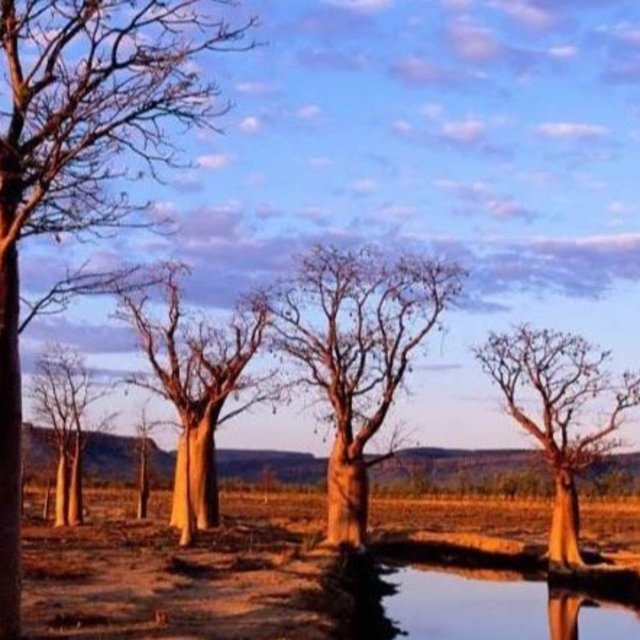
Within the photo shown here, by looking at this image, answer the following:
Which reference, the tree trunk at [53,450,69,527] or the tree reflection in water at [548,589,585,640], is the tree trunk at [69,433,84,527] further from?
the tree reflection in water at [548,589,585,640]

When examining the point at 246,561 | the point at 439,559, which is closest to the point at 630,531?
the point at 439,559

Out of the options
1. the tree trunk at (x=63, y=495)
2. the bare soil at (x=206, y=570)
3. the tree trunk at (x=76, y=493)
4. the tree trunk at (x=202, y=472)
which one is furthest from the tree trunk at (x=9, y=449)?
the tree trunk at (x=202, y=472)

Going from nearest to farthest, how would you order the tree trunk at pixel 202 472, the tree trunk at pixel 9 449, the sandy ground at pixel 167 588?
the tree trunk at pixel 9 449 → the sandy ground at pixel 167 588 → the tree trunk at pixel 202 472

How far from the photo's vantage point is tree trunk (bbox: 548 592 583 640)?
2283 cm

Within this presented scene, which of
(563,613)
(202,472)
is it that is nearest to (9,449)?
(563,613)

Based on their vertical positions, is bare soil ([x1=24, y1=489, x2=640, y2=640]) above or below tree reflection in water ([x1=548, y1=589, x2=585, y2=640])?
above

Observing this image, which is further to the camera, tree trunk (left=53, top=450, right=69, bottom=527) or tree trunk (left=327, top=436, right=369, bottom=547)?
tree trunk (left=53, top=450, right=69, bottom=527)

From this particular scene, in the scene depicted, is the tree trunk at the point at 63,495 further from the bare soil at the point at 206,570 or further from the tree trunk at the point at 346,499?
the tree trunk at the point at 346,499

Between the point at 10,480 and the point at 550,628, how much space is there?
12443 millimetres

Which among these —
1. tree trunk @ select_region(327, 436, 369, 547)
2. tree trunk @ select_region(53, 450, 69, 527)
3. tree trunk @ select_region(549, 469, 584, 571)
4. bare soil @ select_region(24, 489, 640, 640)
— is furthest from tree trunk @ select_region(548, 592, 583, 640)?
tree trunk @ select_region(53, 450, 69, 527)

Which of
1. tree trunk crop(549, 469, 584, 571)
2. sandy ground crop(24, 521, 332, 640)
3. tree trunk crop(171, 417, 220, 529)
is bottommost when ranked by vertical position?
sandy ground crop(24, 521, 332, 640)

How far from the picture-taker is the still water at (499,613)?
74.8 ft

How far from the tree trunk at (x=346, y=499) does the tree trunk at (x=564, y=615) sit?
22.0 ft

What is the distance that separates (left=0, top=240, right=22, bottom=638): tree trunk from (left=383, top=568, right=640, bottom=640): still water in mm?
9860
